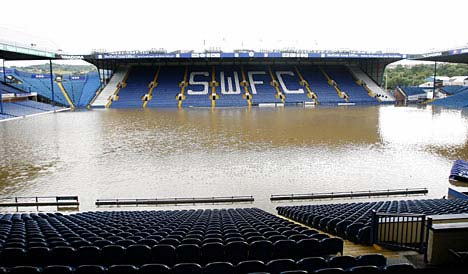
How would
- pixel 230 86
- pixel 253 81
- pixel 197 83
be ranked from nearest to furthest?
pixel 230 86
pixel 197 83
pixel 253 81

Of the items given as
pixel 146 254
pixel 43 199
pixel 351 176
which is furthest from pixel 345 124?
pixel 146 254

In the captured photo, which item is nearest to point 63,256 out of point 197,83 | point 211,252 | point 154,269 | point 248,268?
point 154,269

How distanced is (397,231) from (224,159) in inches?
438

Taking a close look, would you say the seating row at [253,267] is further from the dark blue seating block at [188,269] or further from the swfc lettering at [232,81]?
the swfc lettering at [232,81]

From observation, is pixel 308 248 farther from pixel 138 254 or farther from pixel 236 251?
pixel 138 254

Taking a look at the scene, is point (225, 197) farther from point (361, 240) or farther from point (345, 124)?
point (345, 124)

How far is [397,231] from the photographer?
530 cm

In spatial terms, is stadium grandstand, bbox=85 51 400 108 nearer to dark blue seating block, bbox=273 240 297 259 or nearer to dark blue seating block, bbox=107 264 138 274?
dark blue seating block, bbox=273 240 297 259

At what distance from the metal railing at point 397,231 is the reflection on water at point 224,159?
16.4 ft

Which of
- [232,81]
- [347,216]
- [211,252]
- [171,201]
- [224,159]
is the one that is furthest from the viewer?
[232,81]

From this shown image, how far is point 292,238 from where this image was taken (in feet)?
16.6

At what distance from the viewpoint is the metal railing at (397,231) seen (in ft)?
16.6

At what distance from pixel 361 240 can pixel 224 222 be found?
2.58 meters

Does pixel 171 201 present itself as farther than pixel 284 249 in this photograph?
Yes
